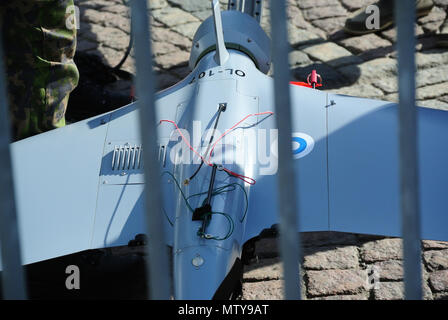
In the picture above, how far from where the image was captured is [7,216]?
32.8 inches

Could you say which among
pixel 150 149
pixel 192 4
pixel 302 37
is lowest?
pixel 150 149

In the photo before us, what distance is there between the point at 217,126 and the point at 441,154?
1141 millimetres

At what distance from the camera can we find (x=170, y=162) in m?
2.68

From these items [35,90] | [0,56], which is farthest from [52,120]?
[0,56]

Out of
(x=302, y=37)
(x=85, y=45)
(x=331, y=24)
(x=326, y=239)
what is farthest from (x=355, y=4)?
(x=326, y=239)

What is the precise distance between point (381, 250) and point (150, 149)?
2.54 m

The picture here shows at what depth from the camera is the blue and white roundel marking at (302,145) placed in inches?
106

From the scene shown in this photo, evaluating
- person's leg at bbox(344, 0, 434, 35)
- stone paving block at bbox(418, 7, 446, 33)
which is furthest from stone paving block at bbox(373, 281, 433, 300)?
stone paving block at bbox(418, 7, 446, 33)

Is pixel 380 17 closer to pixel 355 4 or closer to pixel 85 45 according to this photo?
pixel 355 4

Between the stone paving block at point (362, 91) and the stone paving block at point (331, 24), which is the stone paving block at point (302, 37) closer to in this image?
the stone paving block at point (331, 24)

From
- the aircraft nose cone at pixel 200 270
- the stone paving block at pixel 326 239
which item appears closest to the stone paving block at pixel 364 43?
the stone paving block at pixel 326 239

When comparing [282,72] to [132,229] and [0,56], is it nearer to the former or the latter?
[0,56]

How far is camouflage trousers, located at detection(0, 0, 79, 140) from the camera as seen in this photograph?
326 centimetres
